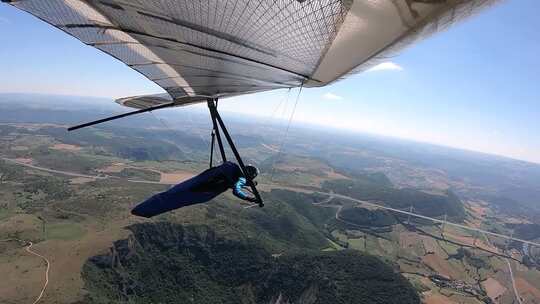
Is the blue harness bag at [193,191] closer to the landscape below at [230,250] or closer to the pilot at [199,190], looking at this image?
the pilot at [199,190]

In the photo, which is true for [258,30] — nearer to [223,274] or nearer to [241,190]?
[241,190]

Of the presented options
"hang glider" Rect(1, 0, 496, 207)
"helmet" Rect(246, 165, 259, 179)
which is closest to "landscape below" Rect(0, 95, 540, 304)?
"helmet" Rect(246, 165, 259, 179)

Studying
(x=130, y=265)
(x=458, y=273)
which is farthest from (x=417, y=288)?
(x=130, y=265)

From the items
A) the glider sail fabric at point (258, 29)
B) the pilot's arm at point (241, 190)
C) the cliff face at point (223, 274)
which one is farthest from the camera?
the cliff face at point (223, 274)

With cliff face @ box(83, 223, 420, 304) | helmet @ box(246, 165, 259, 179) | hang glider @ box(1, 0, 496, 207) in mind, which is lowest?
cliff face @ box(83, 223, 420, 304)

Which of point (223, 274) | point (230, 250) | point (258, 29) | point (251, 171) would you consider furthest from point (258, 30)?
point (230, 250)

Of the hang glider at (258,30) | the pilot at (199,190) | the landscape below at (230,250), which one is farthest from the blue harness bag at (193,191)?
the landscape below at (230,250)

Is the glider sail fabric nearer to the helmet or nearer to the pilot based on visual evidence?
the pilot
